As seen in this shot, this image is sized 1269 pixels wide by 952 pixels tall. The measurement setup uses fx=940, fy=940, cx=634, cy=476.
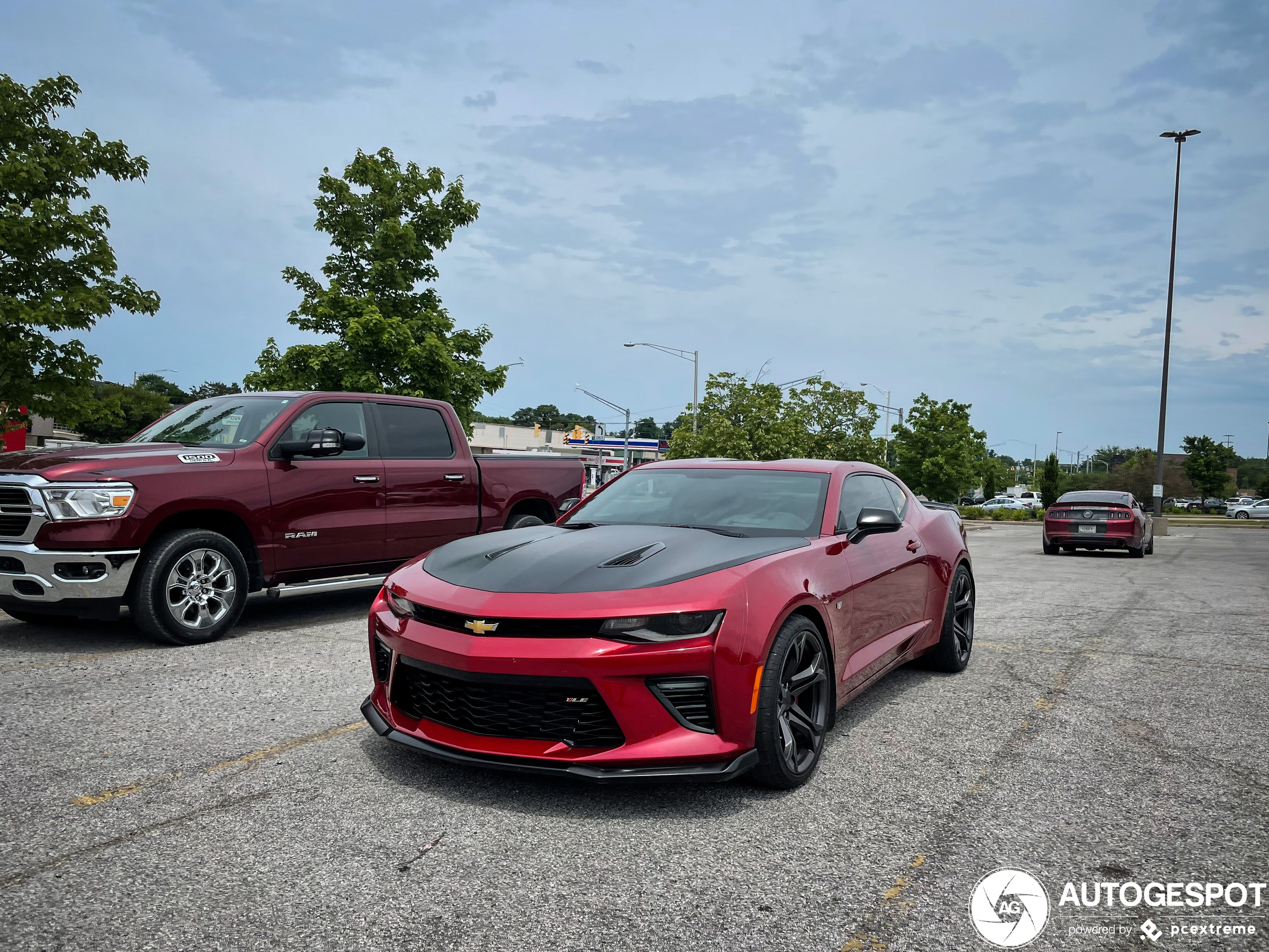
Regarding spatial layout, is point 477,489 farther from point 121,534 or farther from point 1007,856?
point 1007,856

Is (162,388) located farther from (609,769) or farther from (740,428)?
(609,769)

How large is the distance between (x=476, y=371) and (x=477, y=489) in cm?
1340

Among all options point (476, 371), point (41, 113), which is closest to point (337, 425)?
point (41, 113)

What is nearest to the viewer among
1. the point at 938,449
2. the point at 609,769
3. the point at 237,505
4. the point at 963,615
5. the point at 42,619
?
the point at 609,769

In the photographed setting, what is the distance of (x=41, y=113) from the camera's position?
15.3m

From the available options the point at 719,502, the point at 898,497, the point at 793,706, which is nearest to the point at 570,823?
the point at 793,706

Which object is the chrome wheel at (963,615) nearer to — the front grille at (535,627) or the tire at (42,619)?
the front grille at (535,627)

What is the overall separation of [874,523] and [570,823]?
7.20 feet

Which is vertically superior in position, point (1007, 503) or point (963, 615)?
point (963, 615)

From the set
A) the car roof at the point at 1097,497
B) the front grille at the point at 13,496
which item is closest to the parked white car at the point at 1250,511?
the car roof at the point at 1097,497

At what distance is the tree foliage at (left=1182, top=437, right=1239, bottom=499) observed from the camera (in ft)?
282

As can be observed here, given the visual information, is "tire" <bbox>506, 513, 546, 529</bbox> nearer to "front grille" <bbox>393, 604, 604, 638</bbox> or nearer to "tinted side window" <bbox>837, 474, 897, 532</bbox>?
"tinted side window" <bbox>837, 474, 897, 532</bbox>

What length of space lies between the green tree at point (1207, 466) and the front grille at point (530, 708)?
9749cm

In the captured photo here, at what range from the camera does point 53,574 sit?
6105 millimetres
